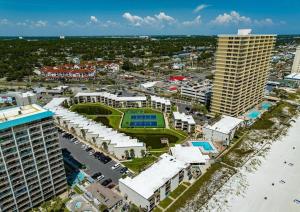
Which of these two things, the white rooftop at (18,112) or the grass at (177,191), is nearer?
the white rooftop at (18,112)

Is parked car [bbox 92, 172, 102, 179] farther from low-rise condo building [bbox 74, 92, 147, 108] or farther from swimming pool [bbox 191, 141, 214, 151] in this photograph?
low-rise condo building [bbox 74, 92, 147, 108]

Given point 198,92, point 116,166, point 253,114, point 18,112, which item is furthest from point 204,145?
point 18,112

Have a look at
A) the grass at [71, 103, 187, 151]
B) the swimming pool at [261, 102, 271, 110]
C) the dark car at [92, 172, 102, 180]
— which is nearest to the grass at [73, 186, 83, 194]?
the dark car at [92, 172, 102, 180]

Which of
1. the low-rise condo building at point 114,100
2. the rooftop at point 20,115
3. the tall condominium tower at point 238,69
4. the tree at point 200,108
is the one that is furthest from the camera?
the low-rise condo building at point 114,100

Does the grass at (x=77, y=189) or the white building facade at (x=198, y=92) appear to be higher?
the white building facade at (x=198, y=92)

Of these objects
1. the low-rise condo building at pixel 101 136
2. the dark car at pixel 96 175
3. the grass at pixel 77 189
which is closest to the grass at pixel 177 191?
the low-rise condo building at pixel 101 136

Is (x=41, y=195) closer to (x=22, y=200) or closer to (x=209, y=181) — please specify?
(x=22, y=200)

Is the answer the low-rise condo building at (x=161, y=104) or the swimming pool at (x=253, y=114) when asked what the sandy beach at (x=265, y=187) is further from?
the low-rise condo building at (x=161, y=104)
